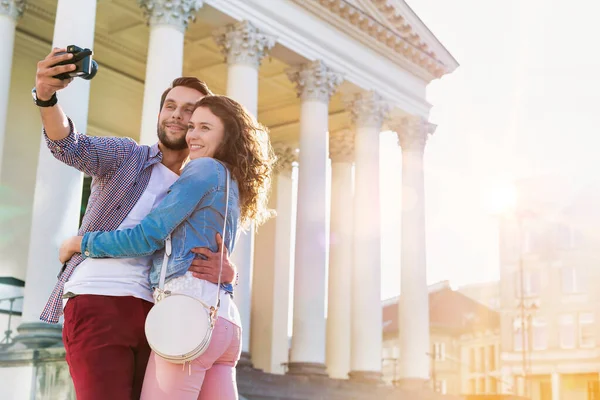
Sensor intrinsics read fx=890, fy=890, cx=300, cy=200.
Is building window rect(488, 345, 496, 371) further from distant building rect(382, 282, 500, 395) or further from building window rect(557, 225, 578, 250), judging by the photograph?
building window rect(557, 225, 578, 250)

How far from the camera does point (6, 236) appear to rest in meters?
24.1

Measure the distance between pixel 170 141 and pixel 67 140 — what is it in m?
0.60

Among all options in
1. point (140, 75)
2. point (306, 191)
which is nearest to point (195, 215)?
point (306, 191)

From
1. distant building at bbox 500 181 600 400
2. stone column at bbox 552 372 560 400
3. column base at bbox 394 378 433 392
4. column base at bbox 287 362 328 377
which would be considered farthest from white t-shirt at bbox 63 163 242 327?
stone column at bbox 552 372 560 400

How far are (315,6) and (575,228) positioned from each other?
4636 centimetres

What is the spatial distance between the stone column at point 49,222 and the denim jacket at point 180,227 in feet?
44.6

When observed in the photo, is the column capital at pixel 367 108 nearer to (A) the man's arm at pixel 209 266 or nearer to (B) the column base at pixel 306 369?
(B) the column base at pixel 306 369

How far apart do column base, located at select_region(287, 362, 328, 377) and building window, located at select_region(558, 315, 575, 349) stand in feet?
133

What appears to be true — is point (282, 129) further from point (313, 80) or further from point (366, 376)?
point (366, 376)

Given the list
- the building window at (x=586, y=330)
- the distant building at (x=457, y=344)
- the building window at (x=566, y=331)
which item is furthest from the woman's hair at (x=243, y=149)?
the distant building at (x=457, y=344)

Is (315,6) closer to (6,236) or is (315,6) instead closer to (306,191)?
(306,191)

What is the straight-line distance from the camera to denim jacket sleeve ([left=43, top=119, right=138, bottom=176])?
3.70 metres

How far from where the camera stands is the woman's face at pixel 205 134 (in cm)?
392

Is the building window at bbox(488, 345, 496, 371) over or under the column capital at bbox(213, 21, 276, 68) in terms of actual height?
under
